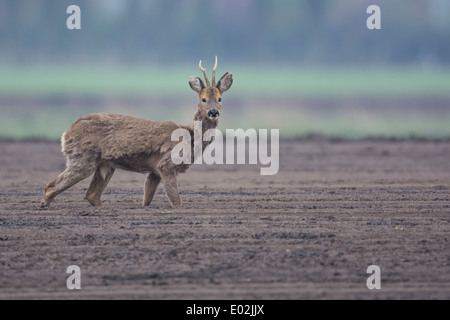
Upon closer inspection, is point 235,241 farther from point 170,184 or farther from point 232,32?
point 232,32

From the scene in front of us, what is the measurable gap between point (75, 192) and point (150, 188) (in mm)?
3016

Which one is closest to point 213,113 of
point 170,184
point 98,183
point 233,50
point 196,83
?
point 196,83

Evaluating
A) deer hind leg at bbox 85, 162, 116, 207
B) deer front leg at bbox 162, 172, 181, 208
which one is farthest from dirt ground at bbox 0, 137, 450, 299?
deer front leg at bbox 162, 172, 181, 208

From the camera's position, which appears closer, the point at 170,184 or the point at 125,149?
the point at 170,184

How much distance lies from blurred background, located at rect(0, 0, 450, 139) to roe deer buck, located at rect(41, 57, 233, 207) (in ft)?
127

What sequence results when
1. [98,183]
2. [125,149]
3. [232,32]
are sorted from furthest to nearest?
1. [232,32]
2. [98,183]
3. [125,149]

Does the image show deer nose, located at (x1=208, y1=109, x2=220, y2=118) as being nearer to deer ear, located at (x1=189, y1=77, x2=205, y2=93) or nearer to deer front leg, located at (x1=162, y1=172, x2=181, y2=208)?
deer ear, located at (x1=189, y1=77, x2=205, y2=93)

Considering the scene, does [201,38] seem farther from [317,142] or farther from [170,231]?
[170,231]

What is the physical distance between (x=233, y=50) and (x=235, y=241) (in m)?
61.6

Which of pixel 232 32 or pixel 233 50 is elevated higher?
pixel 232 32

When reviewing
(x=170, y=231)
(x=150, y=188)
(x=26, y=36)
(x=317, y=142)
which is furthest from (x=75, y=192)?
(x=26, y=36)

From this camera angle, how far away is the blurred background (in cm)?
6019

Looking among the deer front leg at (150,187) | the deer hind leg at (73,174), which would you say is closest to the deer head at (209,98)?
the deer front leg at (150,187)

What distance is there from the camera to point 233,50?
72688 millimetres
